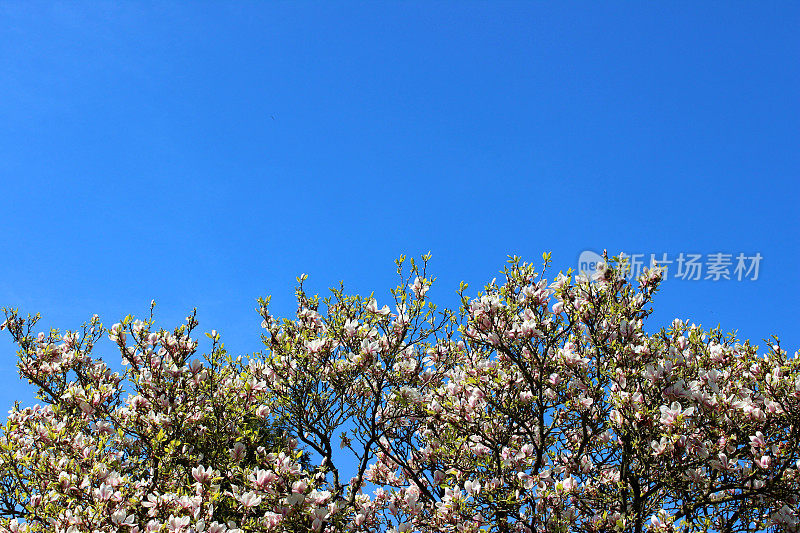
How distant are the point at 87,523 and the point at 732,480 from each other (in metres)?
7.85

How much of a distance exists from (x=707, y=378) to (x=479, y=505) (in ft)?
10.8

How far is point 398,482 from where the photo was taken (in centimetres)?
1005

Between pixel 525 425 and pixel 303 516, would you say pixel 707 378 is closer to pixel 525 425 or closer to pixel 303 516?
pixel 525 425

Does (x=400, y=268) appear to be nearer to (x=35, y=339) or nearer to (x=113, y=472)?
(x=113, y=472)

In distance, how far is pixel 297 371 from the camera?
848 cm

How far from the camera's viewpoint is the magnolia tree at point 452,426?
24.3 feet

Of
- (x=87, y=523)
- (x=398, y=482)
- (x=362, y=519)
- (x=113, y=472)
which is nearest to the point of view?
(x=87, y=523)

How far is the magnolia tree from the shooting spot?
741 centimetres

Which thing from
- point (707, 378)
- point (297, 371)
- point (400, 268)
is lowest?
point (707, 378)

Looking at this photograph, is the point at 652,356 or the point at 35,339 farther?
the point at 35,339

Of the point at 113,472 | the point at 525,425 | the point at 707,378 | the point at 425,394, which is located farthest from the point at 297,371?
the point at 707,378

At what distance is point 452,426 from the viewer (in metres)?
8.22

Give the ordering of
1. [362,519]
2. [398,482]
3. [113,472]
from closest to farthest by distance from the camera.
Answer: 1. [113,472]
2. [362,519]
3. [398,482]

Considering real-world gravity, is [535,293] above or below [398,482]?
above
